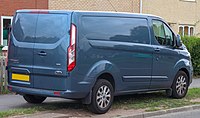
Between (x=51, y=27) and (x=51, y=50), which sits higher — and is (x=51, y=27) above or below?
above

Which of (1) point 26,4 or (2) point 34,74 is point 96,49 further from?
(1) point 26,4

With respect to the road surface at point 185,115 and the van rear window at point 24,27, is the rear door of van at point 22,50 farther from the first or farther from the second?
the road surface at point 185,115

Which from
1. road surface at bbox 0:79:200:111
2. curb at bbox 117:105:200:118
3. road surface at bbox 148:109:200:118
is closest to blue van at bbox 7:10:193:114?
road surface at bbox 0:79:200:111

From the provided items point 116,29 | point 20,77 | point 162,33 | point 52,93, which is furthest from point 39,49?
point 162,33

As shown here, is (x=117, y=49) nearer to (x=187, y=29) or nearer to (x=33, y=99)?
(x=33, y=99)

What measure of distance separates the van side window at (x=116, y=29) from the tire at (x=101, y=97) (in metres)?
0.94

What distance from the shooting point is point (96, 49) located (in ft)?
31.6

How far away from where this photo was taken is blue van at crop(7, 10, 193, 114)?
366 inches

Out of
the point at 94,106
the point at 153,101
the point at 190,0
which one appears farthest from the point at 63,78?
the point at 190,0

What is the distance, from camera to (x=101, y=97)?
32.0 ft

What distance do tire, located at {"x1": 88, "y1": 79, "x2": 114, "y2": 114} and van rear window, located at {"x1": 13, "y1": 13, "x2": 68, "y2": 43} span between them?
1.28 metres

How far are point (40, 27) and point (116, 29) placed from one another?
1.63m

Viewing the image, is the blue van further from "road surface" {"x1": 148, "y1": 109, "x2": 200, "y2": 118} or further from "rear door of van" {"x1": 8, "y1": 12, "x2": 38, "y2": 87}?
"road surface" {"x1": 148, "y1": 109, "x2": 200, "y2": 118}

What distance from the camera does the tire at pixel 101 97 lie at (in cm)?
959
